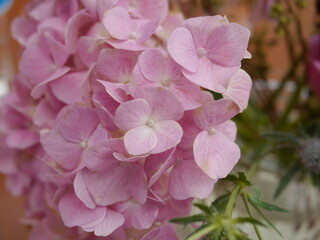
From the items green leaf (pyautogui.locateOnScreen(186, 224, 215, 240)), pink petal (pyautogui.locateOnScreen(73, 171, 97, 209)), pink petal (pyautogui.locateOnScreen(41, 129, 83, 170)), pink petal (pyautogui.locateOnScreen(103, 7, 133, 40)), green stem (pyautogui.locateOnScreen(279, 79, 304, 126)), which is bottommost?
green stem (pyautogui.locateOnScreen(279, 79, 304, 126))

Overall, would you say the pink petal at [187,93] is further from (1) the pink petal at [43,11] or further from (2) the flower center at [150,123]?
(1) the pink petal at [43,11]

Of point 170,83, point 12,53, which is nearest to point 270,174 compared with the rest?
point 170,83

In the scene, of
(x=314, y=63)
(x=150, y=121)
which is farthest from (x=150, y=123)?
(x=314, y=63)

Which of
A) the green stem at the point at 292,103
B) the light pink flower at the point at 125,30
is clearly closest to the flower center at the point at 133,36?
the light pink flower at the point at 125,30

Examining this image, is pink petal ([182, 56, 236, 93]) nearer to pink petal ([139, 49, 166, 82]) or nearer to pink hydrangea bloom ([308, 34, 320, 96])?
pink petal ([139, 49, 166, 82])

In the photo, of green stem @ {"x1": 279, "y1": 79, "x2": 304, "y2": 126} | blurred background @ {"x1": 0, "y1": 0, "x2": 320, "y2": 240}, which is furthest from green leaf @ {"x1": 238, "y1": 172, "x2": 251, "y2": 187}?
green stem @ {"x1": 279, "y1": 79, "x2": 304, "y2": 126}

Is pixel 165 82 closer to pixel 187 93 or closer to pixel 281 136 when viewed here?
pixel 187 93

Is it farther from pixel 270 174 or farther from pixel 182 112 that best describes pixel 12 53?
pixel 182 112
